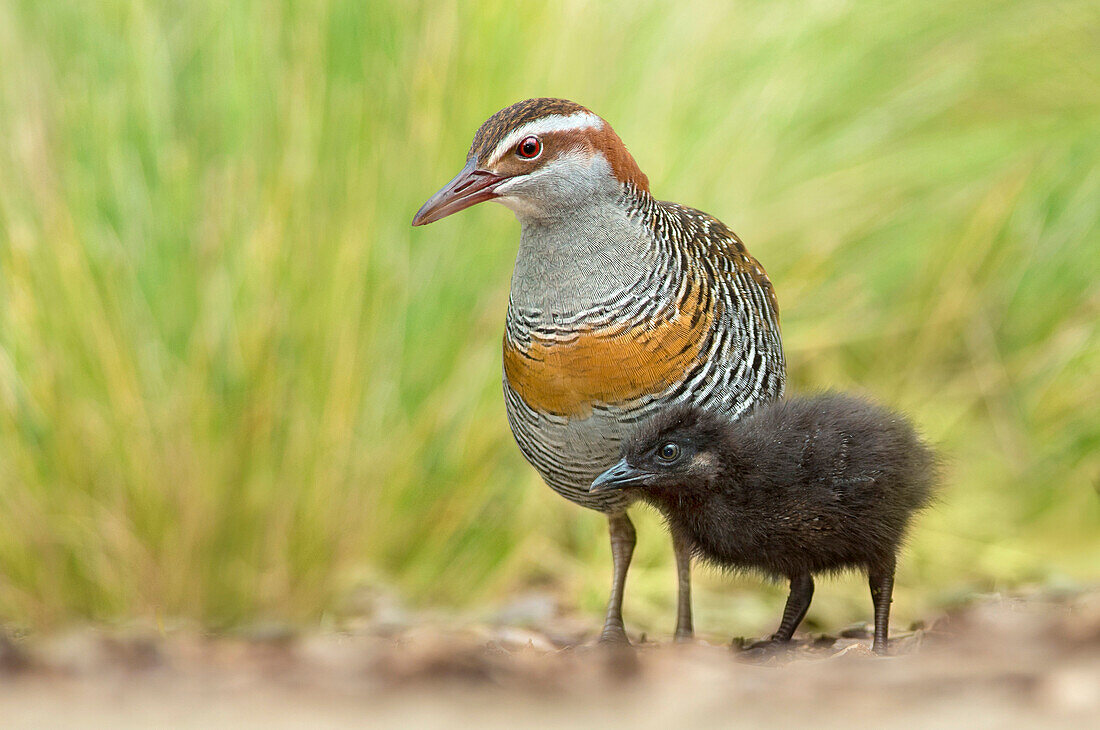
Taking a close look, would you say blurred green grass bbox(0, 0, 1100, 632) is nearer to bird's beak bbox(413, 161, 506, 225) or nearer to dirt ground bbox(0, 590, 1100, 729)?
bird's beak bbox(413, 161, 506, 225)

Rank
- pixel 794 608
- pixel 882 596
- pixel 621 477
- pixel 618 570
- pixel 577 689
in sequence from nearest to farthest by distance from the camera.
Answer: pixel 577 689 < pixel 621 477 < pixel 882 596 < pixel 794 608 < pixel 618 570

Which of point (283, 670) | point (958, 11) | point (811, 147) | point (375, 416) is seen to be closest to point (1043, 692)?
point (283, 670)

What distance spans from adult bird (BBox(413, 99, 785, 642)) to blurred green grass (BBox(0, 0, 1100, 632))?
961 mm

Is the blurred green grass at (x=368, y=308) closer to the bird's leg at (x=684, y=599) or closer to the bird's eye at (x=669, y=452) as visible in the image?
the bird's leg at (x=684, y=599)

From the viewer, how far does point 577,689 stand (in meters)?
2.27

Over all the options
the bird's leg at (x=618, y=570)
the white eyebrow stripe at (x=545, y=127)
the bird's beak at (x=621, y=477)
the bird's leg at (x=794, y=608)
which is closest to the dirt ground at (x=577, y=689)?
the bird's beak at (x=621, y=477)

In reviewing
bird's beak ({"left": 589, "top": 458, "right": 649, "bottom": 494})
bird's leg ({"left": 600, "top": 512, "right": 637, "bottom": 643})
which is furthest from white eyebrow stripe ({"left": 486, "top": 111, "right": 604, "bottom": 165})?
bird's leg ({"left": 600, "top": 512, "right": 637, "bottom": 643})

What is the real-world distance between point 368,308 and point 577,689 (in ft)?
7.59

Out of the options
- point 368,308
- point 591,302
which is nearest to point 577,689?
point 591,302

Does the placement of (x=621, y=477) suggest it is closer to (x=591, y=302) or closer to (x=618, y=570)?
(x=591, y=302)

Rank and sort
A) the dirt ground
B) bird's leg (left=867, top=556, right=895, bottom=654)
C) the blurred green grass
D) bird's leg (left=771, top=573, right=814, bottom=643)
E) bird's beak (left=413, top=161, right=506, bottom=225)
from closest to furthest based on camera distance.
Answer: the dirt ground < bird's beak (left=413, top=161, right=506, bottom=225) < bird's leg (left=867, top=556, right=895, bottom=654) < bird's leg (left=771, top=573, right=814, bottom=643) < the blurred green grass

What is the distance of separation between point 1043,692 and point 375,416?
2.68 meters

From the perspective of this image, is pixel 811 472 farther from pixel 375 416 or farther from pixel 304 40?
pixel 304 40

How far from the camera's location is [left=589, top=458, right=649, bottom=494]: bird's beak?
3.13 m
